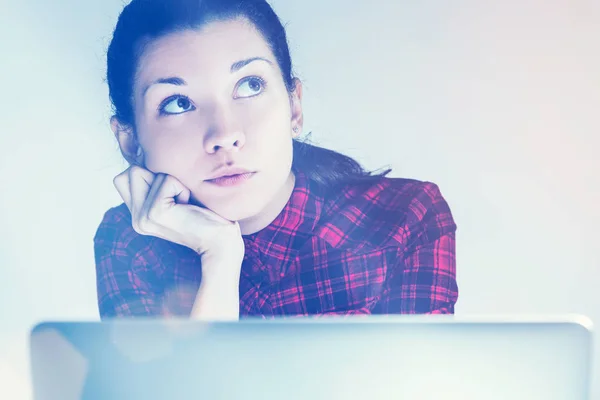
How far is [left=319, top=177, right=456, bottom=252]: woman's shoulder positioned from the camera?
1.34 metres

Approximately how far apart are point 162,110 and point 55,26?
40 cm

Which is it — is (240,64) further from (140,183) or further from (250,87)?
(140,183)

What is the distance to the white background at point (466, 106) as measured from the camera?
51.0 inches

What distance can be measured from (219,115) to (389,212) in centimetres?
51

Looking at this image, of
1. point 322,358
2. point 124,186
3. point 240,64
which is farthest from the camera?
point 124,186

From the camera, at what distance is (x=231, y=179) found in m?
1.34

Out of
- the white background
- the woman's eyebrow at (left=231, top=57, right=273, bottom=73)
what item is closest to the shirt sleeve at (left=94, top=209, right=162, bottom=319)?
the white background

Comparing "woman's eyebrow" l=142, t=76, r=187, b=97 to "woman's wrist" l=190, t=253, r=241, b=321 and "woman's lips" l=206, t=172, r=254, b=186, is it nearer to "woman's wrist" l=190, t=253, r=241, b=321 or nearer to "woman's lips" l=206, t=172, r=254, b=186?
"woman's lips" l=206, t=172, r=254, b=186

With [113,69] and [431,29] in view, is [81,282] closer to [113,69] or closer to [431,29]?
[113,69]

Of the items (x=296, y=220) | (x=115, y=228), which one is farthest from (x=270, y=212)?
(x=115, y=228)

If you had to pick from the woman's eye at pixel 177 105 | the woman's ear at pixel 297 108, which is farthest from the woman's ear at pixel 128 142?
the woman's ear at pixel 297 108

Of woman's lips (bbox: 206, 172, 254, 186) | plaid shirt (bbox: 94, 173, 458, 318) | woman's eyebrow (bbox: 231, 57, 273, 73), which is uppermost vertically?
woman's eyebrow (bbox: 231, 57, 273, 73)

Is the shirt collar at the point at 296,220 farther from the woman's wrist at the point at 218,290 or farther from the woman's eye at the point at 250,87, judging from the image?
the woman's eye at the point at 250,87

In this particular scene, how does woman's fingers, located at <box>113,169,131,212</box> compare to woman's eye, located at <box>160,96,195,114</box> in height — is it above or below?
below
